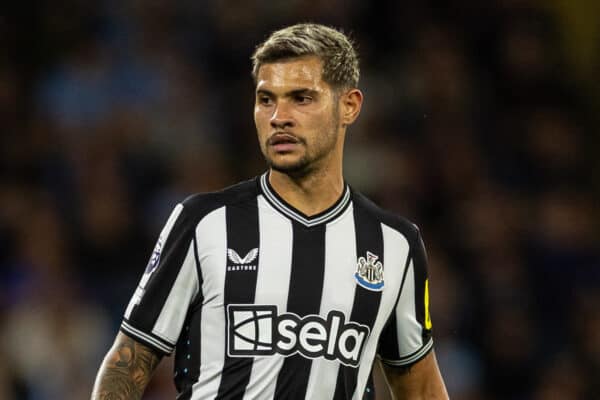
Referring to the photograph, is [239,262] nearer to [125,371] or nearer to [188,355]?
[188,355]

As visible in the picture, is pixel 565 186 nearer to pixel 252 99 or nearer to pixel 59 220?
pixel 252 99

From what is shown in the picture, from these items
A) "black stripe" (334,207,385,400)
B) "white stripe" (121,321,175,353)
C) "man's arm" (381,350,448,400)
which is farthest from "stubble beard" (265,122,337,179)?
"man's arm" (381,350,448,400)

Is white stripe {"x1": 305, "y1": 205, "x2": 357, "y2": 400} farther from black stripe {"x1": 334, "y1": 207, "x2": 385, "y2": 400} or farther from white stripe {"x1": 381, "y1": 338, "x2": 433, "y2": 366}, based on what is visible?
white stripe {"x1": 381, "y1": 338, "x2": 433, "y2": 366}

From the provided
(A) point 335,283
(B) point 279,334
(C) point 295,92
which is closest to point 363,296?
(A) point 335,283

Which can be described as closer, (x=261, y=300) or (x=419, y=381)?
(x=261, y=300)

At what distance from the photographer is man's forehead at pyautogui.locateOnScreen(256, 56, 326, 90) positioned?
3.80 meters

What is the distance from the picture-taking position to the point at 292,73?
3807mm

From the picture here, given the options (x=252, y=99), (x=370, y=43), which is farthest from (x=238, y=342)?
(x=370, y=43)

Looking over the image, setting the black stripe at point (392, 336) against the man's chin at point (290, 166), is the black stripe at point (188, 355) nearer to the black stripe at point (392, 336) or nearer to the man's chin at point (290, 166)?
the man's chin at point (290, 166)

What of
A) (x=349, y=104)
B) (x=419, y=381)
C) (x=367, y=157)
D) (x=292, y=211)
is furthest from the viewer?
(x=367, y=157)

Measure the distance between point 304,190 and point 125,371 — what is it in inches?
30.7

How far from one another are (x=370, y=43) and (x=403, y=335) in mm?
4964

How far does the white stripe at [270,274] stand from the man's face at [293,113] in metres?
0.16

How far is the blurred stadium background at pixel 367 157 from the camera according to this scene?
695cm
